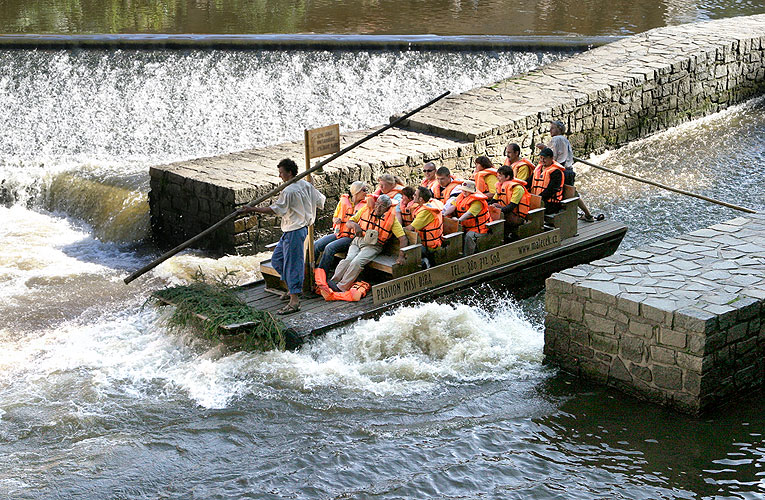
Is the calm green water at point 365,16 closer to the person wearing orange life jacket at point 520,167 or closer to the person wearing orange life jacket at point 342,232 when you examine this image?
the person wearing orange life jacket at point 520,167

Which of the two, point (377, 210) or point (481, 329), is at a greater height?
point (377, 210)

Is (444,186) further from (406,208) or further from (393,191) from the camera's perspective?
(406,208)

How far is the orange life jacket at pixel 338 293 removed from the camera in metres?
10.3

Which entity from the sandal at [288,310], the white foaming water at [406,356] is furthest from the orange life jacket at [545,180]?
the sandal at [288,310]

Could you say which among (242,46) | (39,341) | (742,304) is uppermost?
(242,46)

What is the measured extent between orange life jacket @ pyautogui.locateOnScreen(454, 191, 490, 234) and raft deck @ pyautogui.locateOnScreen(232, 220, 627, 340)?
0.48 m

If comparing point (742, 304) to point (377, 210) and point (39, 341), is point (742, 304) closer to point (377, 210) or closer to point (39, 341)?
point (377, 210)

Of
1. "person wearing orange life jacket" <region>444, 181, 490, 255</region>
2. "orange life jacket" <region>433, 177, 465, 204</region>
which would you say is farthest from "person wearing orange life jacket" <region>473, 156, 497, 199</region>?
"person wearing orange life jacket" <region>444, 181, 490, 255</region>

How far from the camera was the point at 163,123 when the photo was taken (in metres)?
17.4

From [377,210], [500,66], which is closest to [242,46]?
[500,66]

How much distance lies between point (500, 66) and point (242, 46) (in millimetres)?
4772

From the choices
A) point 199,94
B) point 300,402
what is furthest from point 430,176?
point 199,94

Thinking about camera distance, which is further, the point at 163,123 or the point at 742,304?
the point at 163,123

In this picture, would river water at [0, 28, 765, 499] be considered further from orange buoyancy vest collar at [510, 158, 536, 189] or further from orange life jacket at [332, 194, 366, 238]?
orange buoyancy vest collar at [510, 158, 536, 189]
